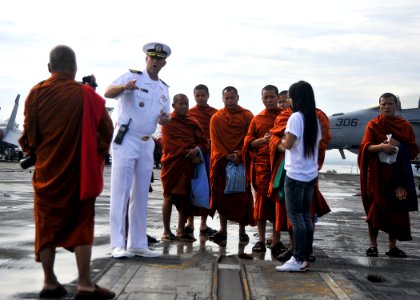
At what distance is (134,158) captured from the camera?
7441 millimetres

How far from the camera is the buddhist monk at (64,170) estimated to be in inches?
208

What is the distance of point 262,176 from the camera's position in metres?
8.85

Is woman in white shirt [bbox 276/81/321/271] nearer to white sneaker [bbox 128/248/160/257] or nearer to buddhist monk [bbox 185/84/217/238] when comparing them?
white sneaker [bbox 128/248/160/257]

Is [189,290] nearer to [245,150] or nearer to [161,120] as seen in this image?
[161,120]

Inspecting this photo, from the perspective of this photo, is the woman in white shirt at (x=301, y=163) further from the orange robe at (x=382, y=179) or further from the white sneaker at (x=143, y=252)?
the orange robe at (x=382, y=179)

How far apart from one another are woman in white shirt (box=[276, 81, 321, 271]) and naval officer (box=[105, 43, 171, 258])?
4.61ft

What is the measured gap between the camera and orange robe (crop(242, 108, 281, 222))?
882 centimetres

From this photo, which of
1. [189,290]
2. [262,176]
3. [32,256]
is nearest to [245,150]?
[262,176]

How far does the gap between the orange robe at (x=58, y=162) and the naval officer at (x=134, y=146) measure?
1882 mm

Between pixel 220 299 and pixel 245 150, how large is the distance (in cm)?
369

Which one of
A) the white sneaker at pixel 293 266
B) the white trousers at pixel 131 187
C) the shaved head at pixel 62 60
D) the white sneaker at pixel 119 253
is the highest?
the shaved head at pixel 62 60

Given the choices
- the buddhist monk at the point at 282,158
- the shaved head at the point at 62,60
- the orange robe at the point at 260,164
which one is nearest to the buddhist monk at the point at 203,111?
the orange robe at the point at 260,164

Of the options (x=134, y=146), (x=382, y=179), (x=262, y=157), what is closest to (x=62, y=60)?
(x=134, y=146)

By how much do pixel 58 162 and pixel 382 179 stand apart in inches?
175
